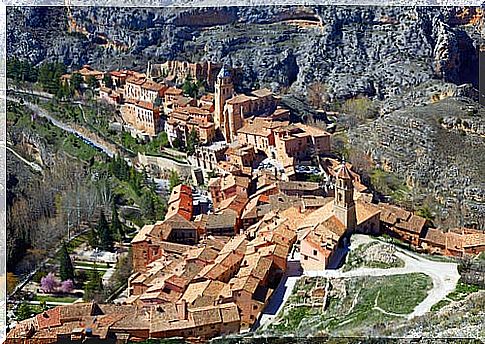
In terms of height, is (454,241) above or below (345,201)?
below

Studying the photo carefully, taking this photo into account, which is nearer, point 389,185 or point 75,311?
point 75,311

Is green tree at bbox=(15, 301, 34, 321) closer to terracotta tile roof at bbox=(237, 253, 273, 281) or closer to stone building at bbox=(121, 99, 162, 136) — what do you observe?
terracotta tile roof at bbox=(237, 253, 273, 281)

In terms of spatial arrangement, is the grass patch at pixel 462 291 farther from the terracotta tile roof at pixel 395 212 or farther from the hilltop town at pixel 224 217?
the terracotta tile roof at pixel 395 212

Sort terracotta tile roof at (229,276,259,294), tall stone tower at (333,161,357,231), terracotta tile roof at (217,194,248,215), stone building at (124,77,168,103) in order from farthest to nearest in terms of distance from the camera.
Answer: stone building at (124,77,168,103), terracotta tile roof at (217,194,248,215), tall stone tower at (333,161,357,231), terracotta tile roof at (229,276,259,294)

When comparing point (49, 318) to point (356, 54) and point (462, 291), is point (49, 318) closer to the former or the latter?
point (462, 291)

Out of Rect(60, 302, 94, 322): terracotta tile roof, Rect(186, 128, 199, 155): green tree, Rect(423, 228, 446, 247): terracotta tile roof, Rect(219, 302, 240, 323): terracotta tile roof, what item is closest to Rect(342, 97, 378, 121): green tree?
Rect(423, 228, 446, 247): terracotta tile roof

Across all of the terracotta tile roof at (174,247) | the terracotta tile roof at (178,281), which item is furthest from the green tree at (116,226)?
the terracotta tile roof at (178,281)

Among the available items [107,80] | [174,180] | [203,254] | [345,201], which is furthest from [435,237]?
[107,80]
